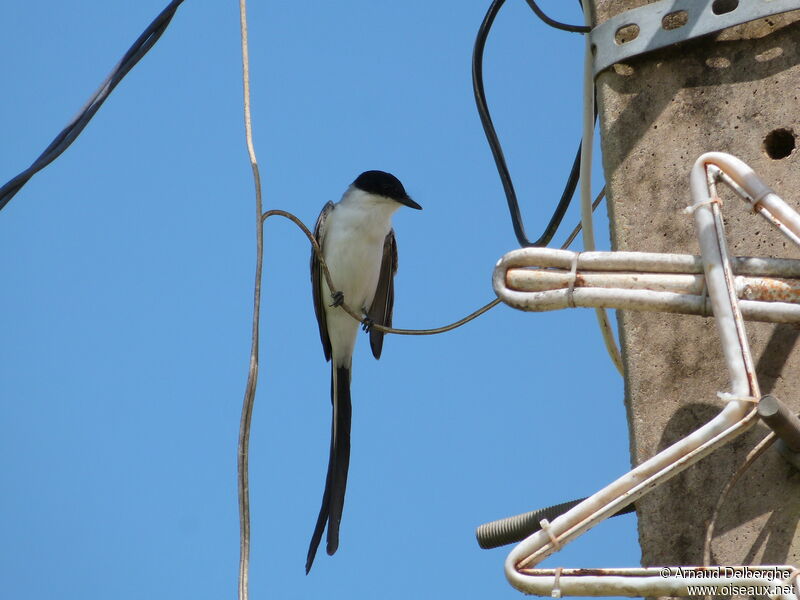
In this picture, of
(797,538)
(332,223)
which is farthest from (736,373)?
(332,223)

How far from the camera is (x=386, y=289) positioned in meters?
7.25

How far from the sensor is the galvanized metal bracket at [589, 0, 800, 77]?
90.1 inches

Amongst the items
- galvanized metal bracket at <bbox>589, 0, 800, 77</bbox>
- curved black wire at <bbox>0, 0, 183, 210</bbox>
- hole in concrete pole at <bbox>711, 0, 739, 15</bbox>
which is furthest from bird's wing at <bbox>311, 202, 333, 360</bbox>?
hole in concrete pole at <bbox>711, 0, 739, 15</bbox>

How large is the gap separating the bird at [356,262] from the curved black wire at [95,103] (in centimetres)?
362

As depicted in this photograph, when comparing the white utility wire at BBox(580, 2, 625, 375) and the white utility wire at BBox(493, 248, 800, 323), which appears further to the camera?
the white utility wire at BBox(580, 2, 625, 375)

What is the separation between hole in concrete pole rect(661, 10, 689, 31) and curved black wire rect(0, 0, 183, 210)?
1.33 metres

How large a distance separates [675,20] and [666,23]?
0.02 m

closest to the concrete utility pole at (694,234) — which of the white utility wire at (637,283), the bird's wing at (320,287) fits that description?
the white utility wire at (637,283)

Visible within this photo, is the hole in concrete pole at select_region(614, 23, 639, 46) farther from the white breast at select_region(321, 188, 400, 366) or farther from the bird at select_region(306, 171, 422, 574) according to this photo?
the white breast at select_region(321, 188, 400, 366)

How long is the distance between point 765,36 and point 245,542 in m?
1.50

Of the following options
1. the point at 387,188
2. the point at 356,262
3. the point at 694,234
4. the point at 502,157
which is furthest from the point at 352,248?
the point at 694,234

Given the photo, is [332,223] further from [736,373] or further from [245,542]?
[736,373]

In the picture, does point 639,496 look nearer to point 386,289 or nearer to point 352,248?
point 352,248

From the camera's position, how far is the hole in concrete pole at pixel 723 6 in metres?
2.36
